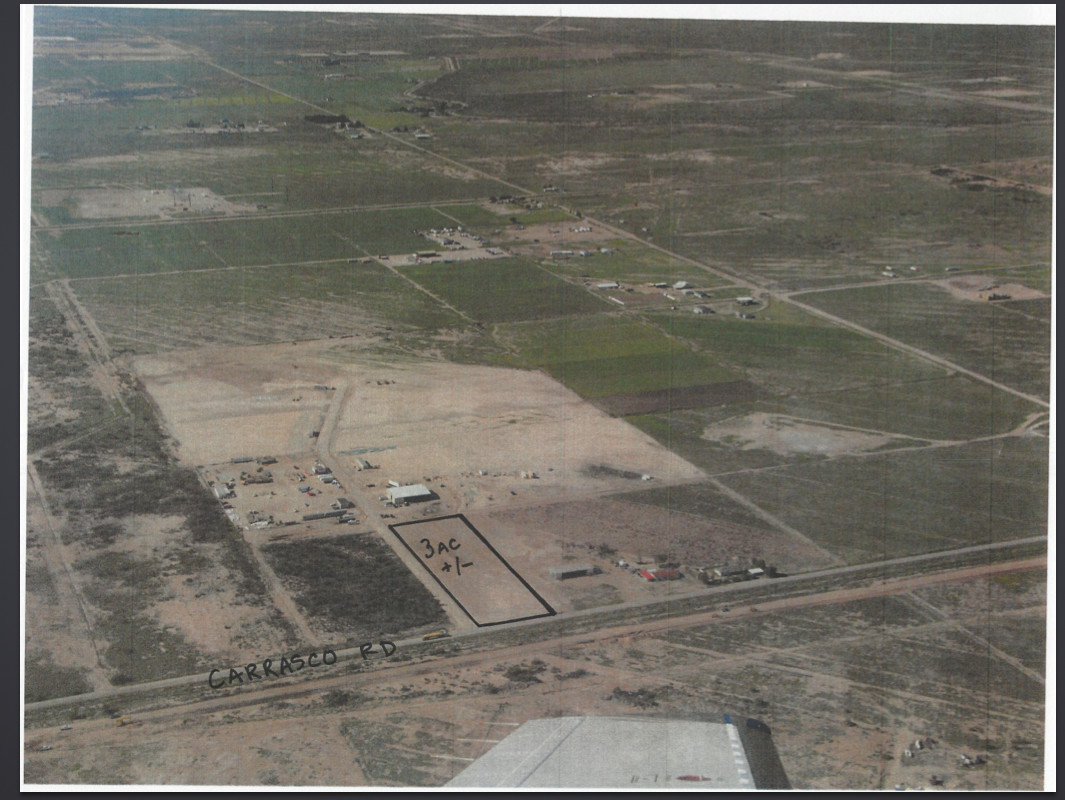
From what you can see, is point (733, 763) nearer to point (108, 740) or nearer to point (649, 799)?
point (649, 799)

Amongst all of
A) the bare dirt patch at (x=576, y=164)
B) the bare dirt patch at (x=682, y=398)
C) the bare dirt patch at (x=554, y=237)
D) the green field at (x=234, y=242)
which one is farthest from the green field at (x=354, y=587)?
the bare dirt patch at (x=576, y=164)

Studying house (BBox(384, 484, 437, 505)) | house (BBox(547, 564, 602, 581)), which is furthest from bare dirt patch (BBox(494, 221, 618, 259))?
house (BBox(547, 564, 602, 581))

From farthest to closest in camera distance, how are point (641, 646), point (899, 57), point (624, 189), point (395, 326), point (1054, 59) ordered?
point (624, 189) → point (395, 326) → point (899, 57) → point (1054, 59) → point (641, 646)

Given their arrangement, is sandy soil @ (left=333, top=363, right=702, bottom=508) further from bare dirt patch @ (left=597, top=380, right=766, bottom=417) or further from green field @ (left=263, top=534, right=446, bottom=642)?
green field @ (left=263, top=534, right=446, bottom=642)

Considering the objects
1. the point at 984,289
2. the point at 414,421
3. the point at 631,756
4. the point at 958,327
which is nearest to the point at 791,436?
the point at 958,327

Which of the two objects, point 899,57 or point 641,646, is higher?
point 899,57

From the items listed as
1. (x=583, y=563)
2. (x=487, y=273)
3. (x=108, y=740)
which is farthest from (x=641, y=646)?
(x=487, y=273)

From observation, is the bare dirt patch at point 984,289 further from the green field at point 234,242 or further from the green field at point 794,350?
the green field at point 234,242
